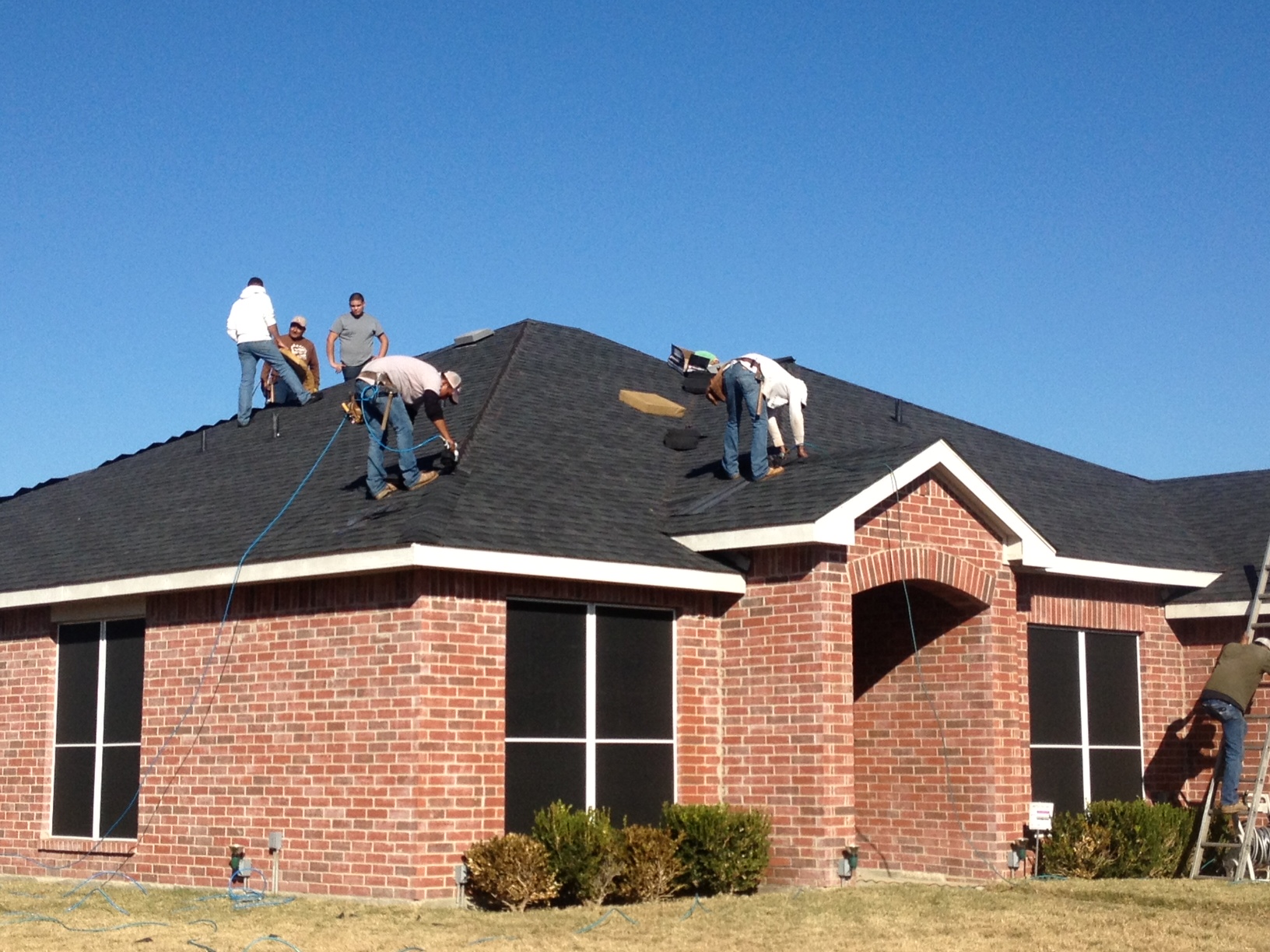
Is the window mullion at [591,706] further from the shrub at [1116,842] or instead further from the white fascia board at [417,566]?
the shrub at [1116,842]

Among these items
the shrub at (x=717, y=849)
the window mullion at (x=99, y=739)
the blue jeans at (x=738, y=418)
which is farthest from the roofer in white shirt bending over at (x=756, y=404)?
the window mullion at (x=99, y=739)

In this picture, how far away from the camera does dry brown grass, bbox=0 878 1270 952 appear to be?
11.4 meters

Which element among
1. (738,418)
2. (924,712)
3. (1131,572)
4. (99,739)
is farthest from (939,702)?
(99,739)

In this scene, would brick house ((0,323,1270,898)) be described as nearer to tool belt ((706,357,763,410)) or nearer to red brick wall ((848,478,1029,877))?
red brick wall ((848,478,1029,877))

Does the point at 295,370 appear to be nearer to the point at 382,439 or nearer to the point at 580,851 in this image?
the point at 382,439

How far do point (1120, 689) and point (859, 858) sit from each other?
4.12m

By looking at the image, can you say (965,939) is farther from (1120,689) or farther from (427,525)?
(1120,689)

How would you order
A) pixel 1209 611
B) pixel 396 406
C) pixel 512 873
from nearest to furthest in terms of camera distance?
pixel 512 873 → pixel 396 406 → pixel 1209 611

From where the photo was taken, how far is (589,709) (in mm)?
14758

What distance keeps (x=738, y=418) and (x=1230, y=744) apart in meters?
6.71

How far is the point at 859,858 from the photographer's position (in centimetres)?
1730

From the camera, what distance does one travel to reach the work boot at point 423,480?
49.2ft

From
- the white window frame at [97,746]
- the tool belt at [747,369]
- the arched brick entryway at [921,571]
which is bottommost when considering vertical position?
the white window frame at [97,746]

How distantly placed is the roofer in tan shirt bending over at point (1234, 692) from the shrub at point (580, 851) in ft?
25.1
